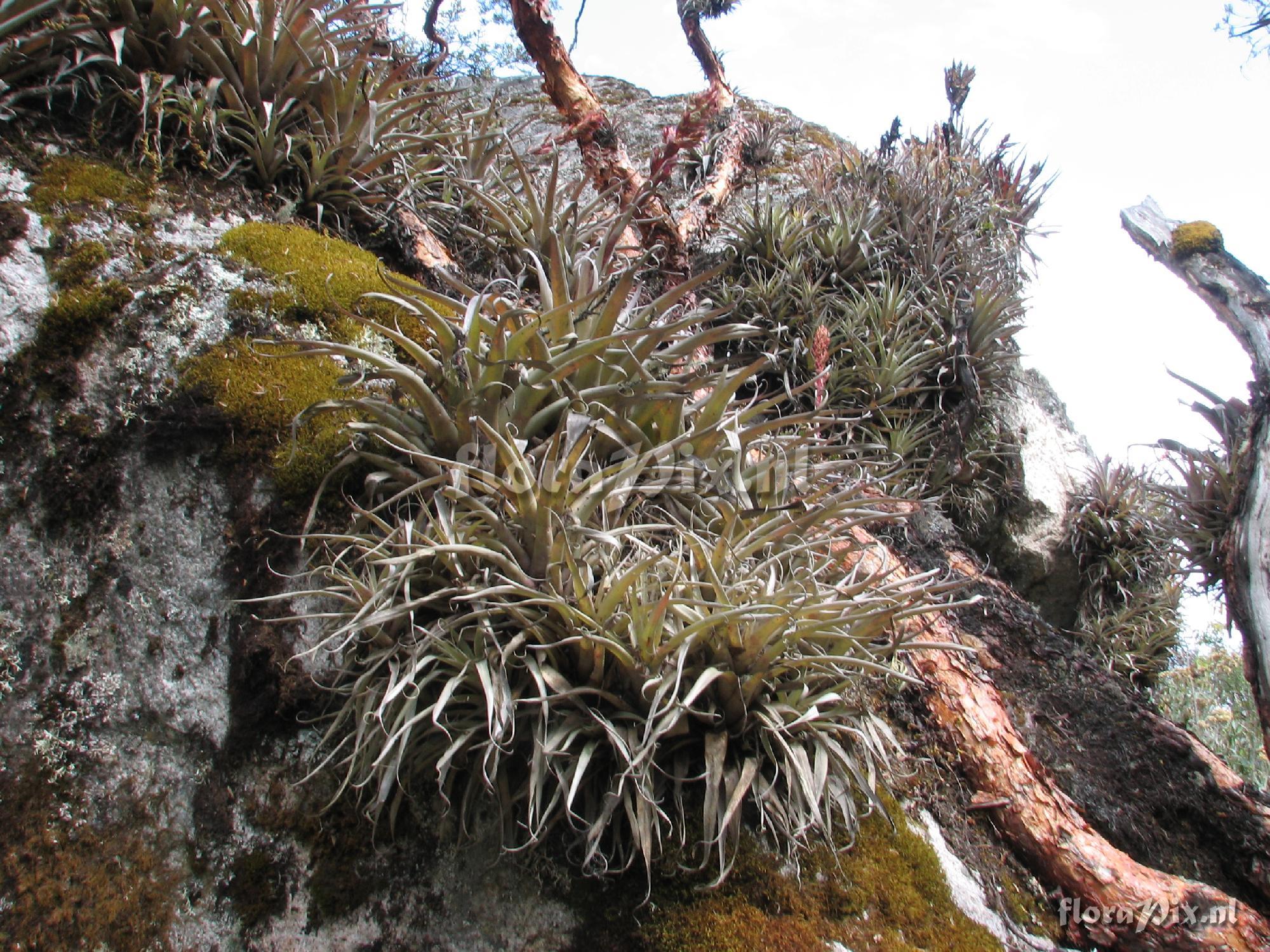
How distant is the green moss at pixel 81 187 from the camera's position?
2.66 metres

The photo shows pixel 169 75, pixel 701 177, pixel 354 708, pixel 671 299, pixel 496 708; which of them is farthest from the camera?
pixel 701 177

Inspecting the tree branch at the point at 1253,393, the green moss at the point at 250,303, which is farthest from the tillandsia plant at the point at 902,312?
the green moss at the point at 250,303

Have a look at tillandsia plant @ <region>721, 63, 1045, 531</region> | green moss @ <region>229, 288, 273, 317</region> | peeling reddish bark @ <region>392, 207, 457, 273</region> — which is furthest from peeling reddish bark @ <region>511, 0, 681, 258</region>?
green moss @ <region>229, 288, 273, 317</region>

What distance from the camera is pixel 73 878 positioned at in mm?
1812

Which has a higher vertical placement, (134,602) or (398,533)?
(398,533)

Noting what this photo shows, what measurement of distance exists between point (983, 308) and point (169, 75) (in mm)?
4499

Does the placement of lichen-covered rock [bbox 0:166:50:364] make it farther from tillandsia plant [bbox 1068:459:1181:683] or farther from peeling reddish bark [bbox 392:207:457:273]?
tillandsia plant [bbox 1068:459:1181:683]

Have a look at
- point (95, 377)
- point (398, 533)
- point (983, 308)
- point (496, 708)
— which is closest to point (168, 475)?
point (95, 377)

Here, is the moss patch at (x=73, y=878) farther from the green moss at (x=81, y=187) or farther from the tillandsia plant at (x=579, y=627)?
the green moss at (x=81, y=187)

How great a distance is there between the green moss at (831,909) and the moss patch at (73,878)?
1221mm

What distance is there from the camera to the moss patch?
174cm

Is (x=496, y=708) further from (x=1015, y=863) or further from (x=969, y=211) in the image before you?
(x=969, y=211)

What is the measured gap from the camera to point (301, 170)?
3365 mm

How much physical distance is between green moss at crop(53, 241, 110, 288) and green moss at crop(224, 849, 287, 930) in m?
1.93
